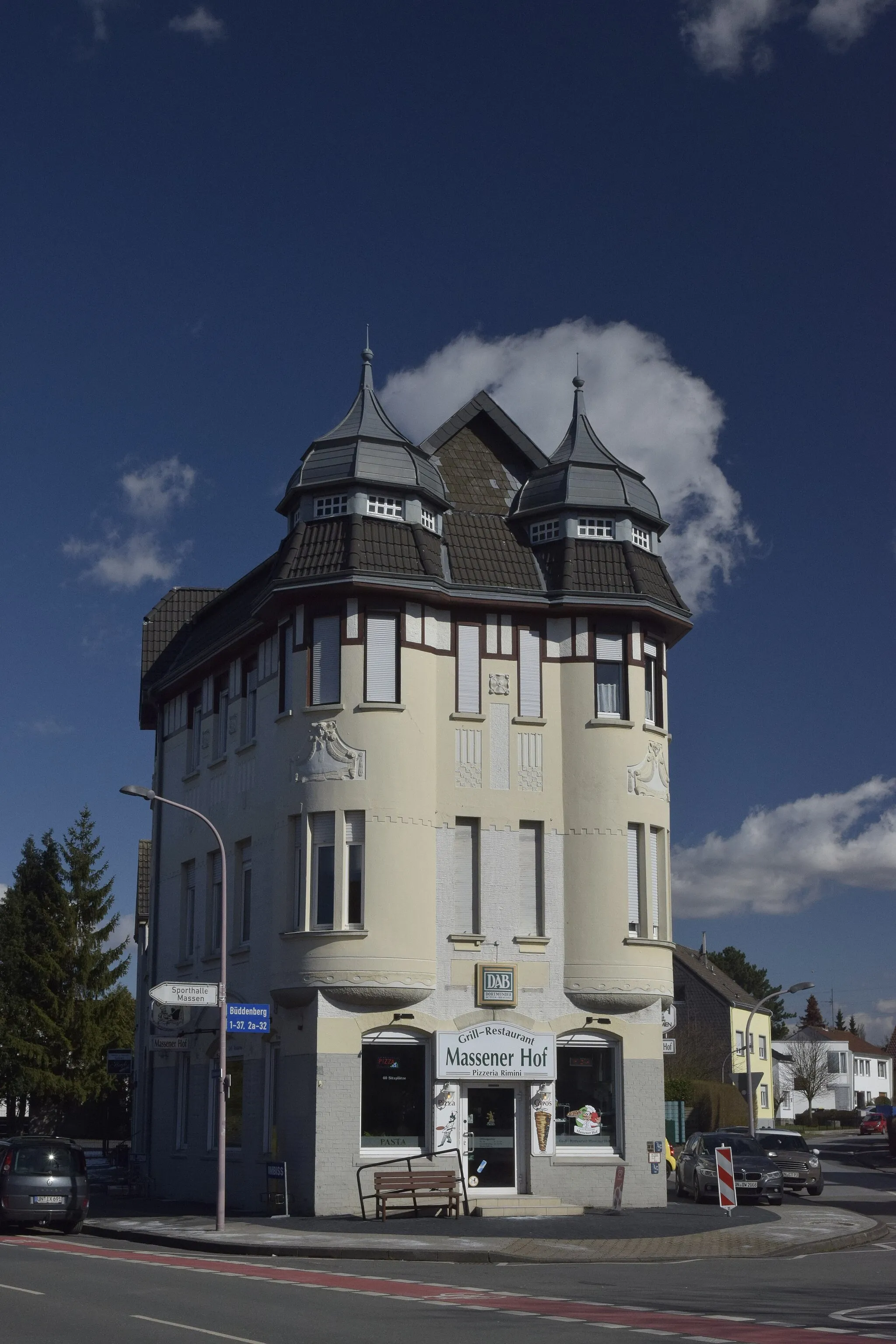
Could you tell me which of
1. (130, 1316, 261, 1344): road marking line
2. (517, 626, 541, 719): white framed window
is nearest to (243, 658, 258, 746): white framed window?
(517, 626, 541, 719): white framed window

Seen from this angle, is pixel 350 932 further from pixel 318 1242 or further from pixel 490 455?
pixel 490 455

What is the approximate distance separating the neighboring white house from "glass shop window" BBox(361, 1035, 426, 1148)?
84719mm

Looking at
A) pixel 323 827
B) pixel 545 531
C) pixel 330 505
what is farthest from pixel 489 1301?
pixel 545 531

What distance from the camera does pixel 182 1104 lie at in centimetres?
3441

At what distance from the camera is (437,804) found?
2916 cm

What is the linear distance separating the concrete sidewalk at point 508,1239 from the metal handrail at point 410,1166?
64cm

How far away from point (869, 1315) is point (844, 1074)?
121869 mm

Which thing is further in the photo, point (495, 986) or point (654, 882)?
point (654, 882)

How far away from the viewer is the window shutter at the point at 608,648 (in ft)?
100

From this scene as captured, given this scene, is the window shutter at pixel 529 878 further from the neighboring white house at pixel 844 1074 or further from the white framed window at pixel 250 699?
the neighboring white house at pixel 844 1074

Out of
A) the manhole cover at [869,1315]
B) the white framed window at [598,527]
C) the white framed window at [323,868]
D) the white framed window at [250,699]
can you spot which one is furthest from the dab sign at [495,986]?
the manhole cover at [869,1315]

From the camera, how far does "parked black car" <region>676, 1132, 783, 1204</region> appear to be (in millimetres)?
31688

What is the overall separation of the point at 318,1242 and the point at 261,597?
12508 millimetres

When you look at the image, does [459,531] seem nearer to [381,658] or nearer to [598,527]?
[598,527]
